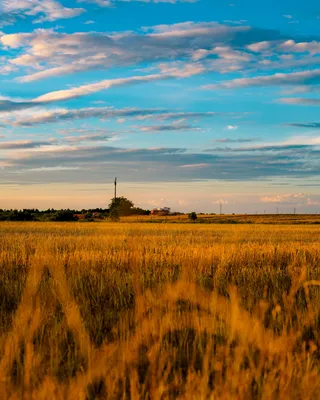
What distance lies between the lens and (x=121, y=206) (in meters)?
96.4

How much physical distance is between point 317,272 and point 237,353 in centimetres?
705

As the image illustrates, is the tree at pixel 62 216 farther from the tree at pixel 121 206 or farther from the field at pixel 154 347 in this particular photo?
the field at pixel 154 347

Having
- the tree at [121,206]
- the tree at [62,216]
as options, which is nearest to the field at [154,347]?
the tree at [62,216]

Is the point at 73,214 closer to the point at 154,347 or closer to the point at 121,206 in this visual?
the point at 121,206

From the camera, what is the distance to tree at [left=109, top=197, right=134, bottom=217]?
95144mm

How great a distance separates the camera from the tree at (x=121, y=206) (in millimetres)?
95144

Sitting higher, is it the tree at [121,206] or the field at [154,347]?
the tree at [121,206]

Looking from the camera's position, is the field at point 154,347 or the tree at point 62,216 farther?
the tree at point 62,216

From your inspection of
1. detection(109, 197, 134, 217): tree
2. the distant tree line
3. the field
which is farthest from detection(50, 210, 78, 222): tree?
the field

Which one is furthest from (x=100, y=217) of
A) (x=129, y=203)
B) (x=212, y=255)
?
(x=212, y=255)

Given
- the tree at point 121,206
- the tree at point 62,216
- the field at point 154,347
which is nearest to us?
the field at point 154,347

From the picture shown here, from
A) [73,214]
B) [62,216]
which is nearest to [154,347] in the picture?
[62,216]

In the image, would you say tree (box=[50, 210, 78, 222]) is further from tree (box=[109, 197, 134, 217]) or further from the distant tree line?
tree (box=[109, 197, 134, 217])

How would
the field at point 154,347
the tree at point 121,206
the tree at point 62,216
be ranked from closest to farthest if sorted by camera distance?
1. the field at point 154,347
2. the tree at point 62,216
3. the tree at point 121,206
